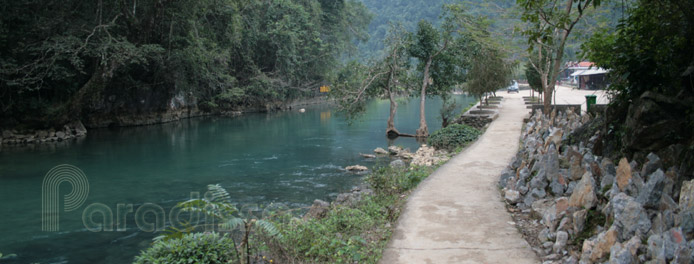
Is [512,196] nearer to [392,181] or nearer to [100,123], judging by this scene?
[392,181]

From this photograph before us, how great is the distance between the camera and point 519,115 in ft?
81.9

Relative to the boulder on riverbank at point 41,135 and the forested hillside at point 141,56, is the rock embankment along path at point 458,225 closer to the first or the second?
the forested hillside at point 141,56

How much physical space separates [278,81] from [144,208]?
106 ft

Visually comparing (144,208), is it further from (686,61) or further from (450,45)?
(450,45)

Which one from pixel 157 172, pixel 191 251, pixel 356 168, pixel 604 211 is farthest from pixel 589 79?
pixel 191 251

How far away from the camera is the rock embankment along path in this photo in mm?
5832

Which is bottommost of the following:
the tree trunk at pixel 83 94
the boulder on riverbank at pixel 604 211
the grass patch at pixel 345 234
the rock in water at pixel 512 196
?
the grass patch at pixel 345 234

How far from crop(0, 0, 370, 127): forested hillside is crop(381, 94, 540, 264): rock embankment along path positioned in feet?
64.0

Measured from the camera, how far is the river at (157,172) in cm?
1007

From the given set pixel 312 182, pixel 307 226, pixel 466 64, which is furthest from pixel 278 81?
pixel 307 226

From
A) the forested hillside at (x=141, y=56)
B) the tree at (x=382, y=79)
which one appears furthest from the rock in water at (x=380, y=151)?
the forested hillside at (x=141, y=56)

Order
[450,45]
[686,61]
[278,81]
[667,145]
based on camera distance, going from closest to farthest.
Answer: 1. [667,145]
2. [686,61]
3. [450,45]
4. [278,81]

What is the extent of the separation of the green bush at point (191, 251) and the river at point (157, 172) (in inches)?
132

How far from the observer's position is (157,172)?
17453 mm
